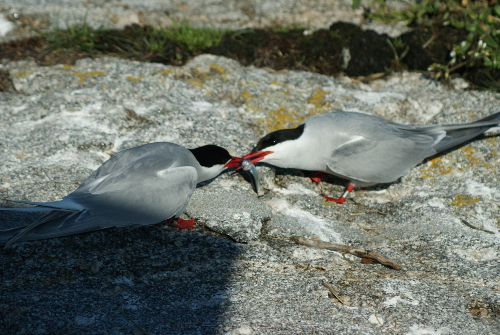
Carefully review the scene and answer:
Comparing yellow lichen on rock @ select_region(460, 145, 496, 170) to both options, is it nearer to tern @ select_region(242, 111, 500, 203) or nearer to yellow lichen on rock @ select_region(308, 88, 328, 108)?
tern @ select_region(242, 111, 500, 203)

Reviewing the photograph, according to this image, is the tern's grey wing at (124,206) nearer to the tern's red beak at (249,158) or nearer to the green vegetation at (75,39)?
the tern's red beak at (249,158)

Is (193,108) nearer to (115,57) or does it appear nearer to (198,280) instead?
(115,57)

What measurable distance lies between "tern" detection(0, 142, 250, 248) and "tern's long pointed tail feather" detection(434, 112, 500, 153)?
155 cm

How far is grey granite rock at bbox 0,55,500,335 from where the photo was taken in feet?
5.88

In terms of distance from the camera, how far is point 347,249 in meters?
2.26

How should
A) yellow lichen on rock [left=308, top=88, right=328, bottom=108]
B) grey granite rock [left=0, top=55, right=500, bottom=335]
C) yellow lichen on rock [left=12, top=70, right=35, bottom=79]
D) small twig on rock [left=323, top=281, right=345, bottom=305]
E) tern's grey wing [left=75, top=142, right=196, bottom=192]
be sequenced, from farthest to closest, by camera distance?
1. yellow lichen on rock [left=308, top=88, right=328, bottom=108]
2. yellow lichen on rock [left=12, top=70, right=35, bottom=79]
3. tern's grey wing [left=75, top=142, right=196, bottom=192]
4. small twig on rock [left=323, top=281, right=345, bottom=305]
5. grey granite rock [left=0, top=55, right=500, bottom=335]

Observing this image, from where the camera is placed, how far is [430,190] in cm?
280

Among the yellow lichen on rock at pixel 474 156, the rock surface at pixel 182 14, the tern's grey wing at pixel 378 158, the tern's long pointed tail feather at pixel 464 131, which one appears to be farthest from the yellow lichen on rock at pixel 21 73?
the yellow lichen on rock at pixel 474 156

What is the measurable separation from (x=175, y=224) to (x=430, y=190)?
1.55 metres

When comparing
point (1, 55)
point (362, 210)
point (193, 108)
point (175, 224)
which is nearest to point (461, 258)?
point (362, 210)

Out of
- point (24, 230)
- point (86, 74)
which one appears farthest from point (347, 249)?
point (86, 74)

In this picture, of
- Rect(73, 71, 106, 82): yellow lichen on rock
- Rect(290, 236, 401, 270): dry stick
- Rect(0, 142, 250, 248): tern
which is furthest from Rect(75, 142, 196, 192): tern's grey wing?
Rect(73, 71, 106, 82): yellow lichen on rock

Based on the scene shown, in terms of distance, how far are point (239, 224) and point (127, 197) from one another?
585mm

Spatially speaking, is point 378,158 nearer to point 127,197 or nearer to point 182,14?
point 127,197
